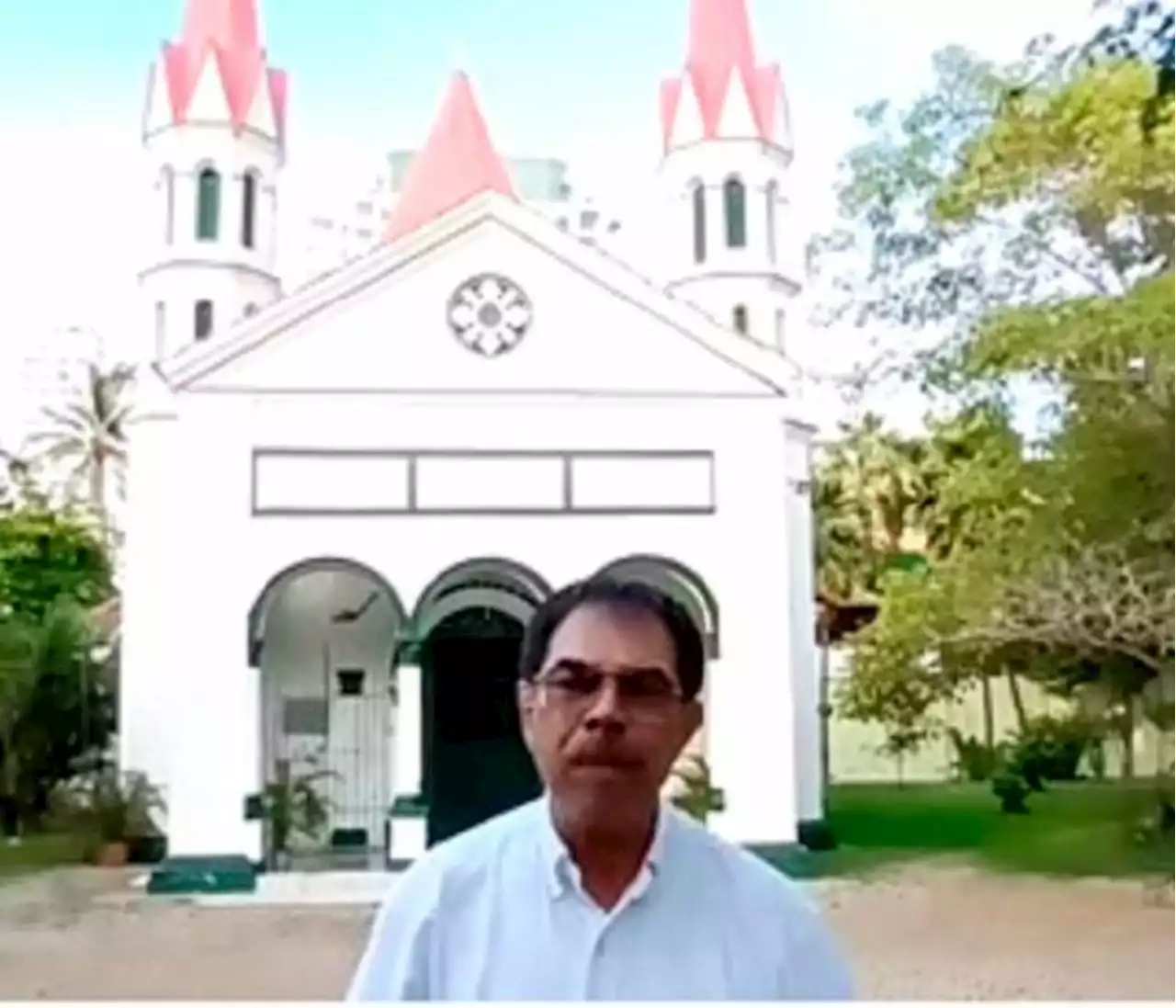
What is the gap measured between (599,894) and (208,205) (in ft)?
8.18

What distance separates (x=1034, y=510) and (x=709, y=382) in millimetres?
1000

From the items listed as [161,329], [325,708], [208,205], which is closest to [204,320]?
[161,329]

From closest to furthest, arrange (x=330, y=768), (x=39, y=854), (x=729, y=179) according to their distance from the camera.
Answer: (x=729, y=179) → (x=39, y=854) → (x=330, y=768)

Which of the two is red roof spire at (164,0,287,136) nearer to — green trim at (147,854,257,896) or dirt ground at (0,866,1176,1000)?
dirt ground at (0,866,1176,1000)

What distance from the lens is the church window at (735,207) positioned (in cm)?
300

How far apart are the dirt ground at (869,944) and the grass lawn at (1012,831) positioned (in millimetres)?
40

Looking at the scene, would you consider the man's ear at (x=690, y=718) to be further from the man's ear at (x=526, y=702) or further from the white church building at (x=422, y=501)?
the white church building at (x=422, y=501)

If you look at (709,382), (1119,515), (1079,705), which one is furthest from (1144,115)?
(709,382)

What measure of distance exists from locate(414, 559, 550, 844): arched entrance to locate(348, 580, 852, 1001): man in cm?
180

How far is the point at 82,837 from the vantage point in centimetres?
314

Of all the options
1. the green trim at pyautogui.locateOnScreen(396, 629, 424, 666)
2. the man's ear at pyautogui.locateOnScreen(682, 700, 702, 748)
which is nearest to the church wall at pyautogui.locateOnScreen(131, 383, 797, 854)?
the green trim at pyautogui.locateOnScreen(396, 629, 424, 666)

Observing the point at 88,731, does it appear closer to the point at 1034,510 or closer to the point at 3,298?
the point at 3,298

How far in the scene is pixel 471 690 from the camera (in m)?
A: 3.33

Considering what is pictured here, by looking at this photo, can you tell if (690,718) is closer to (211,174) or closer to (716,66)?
(716,66)
